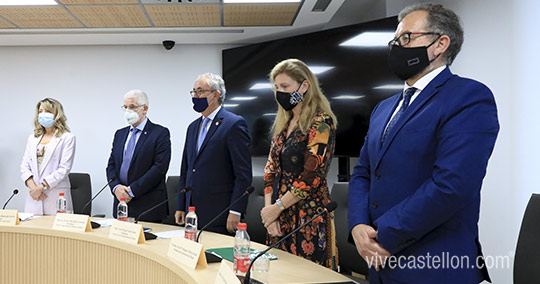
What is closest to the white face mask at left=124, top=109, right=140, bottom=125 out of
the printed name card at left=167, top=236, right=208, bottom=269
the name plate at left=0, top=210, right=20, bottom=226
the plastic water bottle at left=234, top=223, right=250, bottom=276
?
the name plate at left=0, top=210, right=20, bottom=226

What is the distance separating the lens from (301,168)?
1.86 metres

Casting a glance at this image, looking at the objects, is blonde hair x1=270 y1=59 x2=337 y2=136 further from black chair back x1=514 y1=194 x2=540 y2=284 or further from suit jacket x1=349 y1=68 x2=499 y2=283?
black chair back x1=514 y1=194 x2=540 y2=284

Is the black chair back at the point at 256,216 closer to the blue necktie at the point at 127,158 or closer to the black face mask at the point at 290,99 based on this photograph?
the blue necktie at the point at 127,158

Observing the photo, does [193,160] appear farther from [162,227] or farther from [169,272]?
[169,272]

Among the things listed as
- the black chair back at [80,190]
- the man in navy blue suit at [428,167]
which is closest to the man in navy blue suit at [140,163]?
the black chair back at [80,190]

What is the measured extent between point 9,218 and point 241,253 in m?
1.51

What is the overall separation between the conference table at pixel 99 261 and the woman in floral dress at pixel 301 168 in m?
0.16

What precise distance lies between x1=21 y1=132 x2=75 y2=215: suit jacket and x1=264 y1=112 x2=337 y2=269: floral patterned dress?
204 cm

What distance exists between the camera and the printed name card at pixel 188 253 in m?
1.39

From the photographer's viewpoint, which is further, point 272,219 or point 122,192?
point 122,192

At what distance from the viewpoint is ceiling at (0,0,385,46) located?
3.53 metres

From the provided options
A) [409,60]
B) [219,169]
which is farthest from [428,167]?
[219,169]

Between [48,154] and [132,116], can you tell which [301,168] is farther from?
[48,154]

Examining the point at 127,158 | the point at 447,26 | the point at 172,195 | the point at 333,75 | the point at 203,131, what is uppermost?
the point at 333,75
